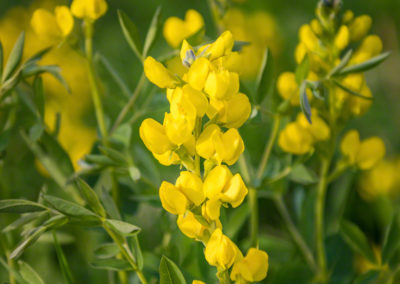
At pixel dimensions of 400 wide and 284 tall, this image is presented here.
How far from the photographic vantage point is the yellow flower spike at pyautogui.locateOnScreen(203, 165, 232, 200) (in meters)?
0.40

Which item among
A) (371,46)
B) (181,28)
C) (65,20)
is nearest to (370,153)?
(371,46)

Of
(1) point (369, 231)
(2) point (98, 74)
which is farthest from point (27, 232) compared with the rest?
(1) point (369, 231)

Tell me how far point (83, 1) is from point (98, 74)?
160 mm

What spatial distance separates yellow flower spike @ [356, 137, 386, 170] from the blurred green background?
0.10 meters

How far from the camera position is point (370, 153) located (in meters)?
0.65

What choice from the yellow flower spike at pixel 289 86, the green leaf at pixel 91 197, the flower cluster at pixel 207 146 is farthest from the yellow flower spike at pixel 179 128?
the yellow flower spike at pixel 289 86

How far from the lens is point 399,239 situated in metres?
0.62

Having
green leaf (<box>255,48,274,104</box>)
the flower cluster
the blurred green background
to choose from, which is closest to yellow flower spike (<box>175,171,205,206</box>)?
the flower cluster

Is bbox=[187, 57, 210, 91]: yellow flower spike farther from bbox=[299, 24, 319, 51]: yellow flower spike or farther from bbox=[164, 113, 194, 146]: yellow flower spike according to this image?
bbox=[299, 24, 319, 51]: yellow flower spike

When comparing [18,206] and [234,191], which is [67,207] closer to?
[18,206]

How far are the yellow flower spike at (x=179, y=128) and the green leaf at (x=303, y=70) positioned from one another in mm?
208

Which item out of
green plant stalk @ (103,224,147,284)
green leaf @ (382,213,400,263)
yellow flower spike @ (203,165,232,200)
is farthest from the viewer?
green leaf @ (382,213,400,263)

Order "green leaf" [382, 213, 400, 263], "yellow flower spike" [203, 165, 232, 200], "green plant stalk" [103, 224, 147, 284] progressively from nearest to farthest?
"yellow flower spike" [203, 165, 232, 200]
"green plant stalk" [103, 224, 147, 284]
"green leaf" [382, 213, 400, 263]

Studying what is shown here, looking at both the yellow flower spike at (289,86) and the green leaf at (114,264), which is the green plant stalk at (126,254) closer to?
the green leaf at (114,264)
